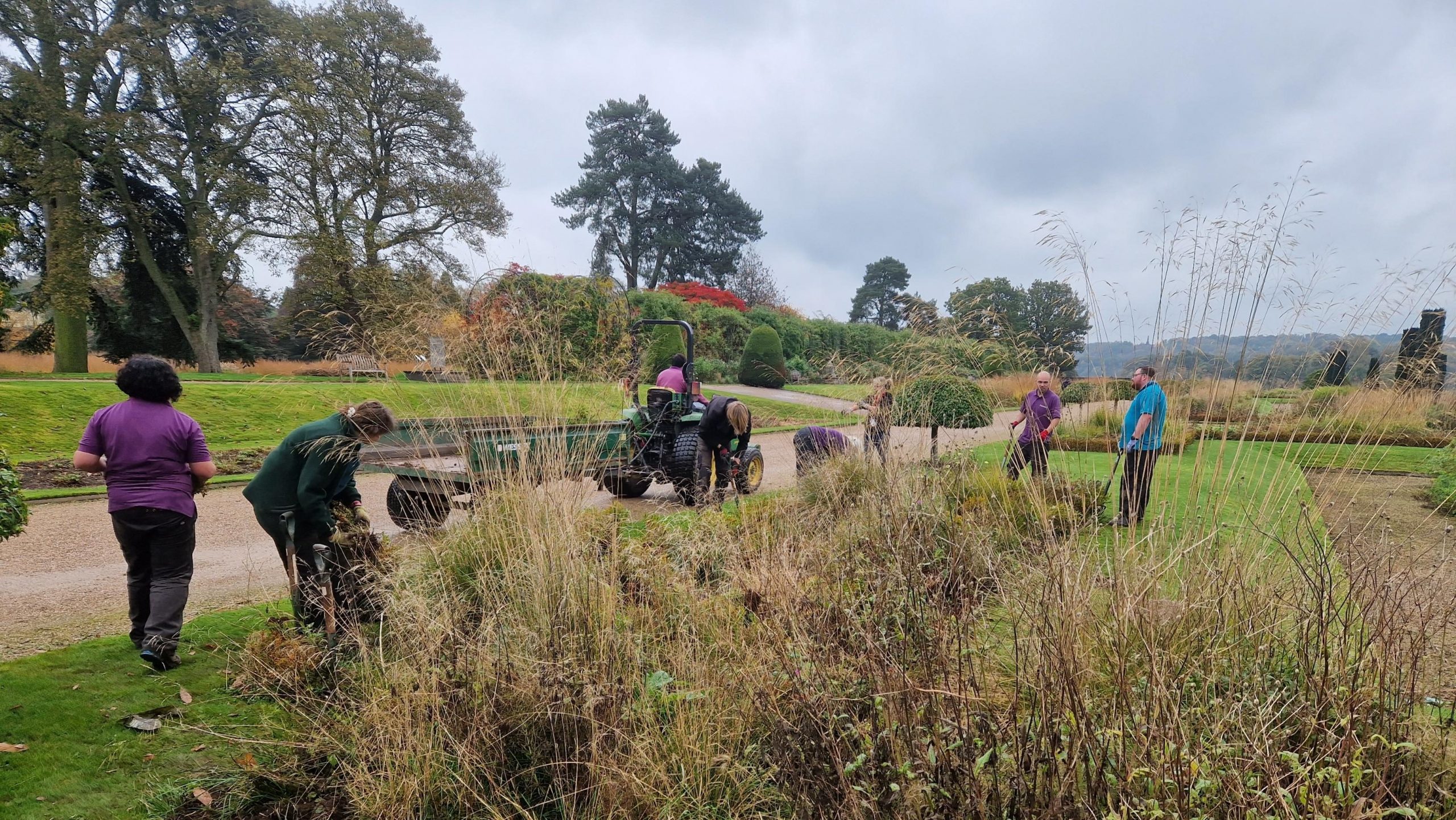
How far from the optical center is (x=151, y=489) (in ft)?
11.1

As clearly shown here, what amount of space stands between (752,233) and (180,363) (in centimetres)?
3178

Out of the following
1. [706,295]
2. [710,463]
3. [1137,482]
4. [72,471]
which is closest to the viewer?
[1137,482]

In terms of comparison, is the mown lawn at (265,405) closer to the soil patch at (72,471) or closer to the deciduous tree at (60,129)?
the soil patch at (72,471)

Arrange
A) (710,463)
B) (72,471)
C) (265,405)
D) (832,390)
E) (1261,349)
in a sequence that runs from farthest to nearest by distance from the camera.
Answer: (832,390)
(265,405)
(72,471)
(710,463)
(1261,349)

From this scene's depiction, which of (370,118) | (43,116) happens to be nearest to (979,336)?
(43,116)

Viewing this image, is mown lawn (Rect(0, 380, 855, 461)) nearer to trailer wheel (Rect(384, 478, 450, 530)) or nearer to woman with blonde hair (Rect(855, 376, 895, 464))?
trailer wheel (Rect(384, 478, 450, 530))

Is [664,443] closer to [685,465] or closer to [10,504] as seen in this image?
[685,465]

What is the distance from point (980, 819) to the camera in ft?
5.58

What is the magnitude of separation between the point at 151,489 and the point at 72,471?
23.7 feet

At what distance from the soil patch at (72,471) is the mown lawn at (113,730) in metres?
5.80

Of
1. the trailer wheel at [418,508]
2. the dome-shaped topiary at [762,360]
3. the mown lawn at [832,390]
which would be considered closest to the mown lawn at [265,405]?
the mown lawn at [832,390]

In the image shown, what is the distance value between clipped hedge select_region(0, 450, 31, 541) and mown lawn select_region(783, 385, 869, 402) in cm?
569

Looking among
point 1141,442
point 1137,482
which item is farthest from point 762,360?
point 1137,482

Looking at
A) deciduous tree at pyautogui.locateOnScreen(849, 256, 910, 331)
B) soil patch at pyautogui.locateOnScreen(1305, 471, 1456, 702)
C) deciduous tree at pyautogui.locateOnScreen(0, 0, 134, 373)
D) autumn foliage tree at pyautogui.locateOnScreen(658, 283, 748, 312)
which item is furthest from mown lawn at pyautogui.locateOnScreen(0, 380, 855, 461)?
deciduous tree at pyautogui.locateOnScreen(849, 256, 910, 331)
